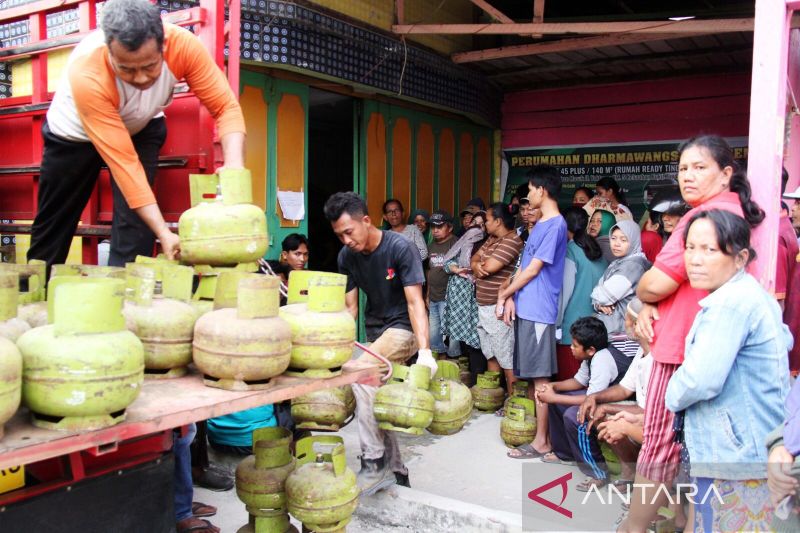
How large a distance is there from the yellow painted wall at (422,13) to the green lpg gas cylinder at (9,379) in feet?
15.7

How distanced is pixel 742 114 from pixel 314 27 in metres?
5.08

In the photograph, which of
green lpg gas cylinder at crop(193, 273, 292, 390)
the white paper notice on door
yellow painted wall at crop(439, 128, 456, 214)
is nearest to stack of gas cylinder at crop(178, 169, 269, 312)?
green lpg gas cylinder at crop(193, 273, 292, 390)

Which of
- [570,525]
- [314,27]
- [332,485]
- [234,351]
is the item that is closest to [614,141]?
[314,27]

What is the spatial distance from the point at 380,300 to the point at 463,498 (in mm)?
1312

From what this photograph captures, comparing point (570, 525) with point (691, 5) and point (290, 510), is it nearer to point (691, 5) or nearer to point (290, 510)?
point (290, 510)

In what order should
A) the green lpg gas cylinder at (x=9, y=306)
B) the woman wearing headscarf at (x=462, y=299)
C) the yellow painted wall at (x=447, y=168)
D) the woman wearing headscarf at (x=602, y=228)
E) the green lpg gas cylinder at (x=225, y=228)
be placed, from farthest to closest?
1. the yellow painted wall at (x=447, y=168)
2. the woman wearing headscarf at (x=462, y=299)
3. the woman wearing headscarf at (x=602, y=228)
4. the green lpg gas cylinder at (x=225, y=228)
5. the green lpg gas cylinder at (x=9, y=306)

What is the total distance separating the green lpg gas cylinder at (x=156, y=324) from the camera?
226 cm

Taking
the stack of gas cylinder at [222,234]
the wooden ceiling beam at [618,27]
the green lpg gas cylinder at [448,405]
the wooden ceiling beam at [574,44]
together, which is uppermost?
the wooden ceiling beam at [574,44]

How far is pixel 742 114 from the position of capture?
309 inches

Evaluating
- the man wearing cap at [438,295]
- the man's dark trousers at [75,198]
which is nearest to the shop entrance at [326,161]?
the man wearing cap at [438,295]

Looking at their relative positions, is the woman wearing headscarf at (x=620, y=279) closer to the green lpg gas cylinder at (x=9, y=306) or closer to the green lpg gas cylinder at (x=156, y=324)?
the green lpg gas cylinder at (x=156, y=324)

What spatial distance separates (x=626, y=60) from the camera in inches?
306

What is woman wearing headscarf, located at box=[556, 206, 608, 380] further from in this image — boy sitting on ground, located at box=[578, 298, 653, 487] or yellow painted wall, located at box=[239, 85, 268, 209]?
yellow painted wall, located at box=[239, 85, 268, 209]

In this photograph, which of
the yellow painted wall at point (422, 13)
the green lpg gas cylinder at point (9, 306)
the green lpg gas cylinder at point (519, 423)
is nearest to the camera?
the green lpg gas cylinder at point (9, 306)
